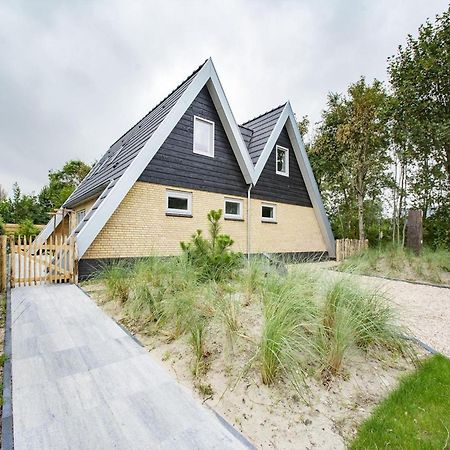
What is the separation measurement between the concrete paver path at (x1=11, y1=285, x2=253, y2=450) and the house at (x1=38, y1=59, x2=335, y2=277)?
377 cm

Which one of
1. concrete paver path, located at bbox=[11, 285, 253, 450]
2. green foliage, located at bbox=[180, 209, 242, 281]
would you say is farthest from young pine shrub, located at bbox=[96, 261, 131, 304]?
green foliage, located at bbox=[180, 209, 242, 281]

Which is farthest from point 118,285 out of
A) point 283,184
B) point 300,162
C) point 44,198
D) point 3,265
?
point 44,198

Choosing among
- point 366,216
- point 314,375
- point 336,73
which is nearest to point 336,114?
point 336,73

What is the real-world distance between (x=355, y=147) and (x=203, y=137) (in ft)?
27.8

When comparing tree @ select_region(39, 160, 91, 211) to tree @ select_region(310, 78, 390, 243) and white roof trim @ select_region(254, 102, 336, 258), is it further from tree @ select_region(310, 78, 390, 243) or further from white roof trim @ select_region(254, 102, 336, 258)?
tree @ select_region(310, 78, 390, 243)

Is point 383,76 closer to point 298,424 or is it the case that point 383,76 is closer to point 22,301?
point 298,424

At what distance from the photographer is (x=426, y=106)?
36.2ft

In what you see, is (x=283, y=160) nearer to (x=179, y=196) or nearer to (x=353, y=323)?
(x=179, y=196)

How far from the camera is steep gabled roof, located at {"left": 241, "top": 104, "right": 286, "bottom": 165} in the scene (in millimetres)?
11562

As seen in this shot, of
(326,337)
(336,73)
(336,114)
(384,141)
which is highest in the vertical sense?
(336,73)

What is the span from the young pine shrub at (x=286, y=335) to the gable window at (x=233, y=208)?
7.62 meters

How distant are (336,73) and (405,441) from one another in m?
15.8

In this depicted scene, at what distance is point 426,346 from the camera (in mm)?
3496

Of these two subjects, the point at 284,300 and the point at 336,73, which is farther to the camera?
the point at 336,73
